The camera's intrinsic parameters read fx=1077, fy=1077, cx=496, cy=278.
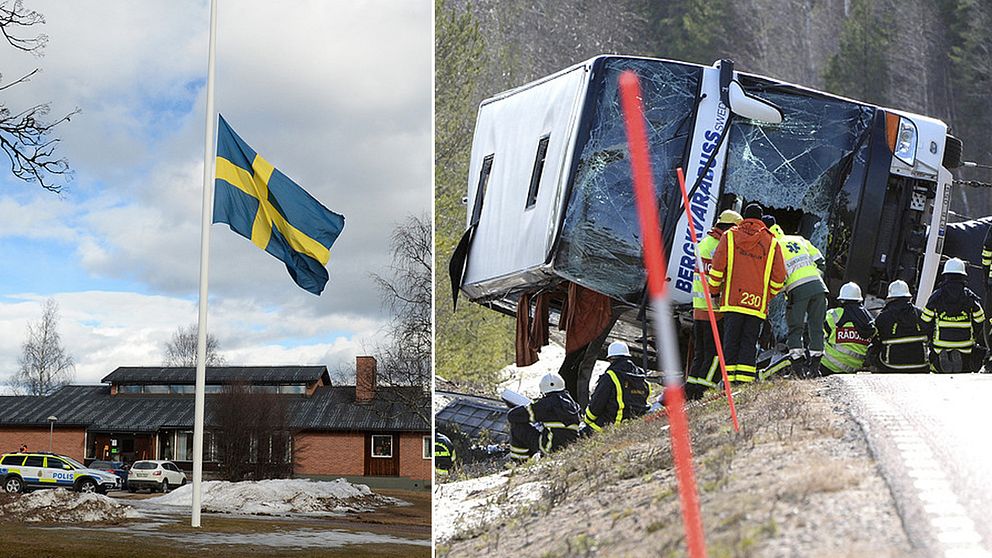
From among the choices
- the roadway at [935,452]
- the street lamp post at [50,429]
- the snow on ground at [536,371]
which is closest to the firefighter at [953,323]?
the roadway at [935,452]

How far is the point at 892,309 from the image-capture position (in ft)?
21.2

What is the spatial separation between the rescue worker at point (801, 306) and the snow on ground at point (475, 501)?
5.16 feet

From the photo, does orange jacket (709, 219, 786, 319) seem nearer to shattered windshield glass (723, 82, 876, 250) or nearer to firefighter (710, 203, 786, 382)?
firefighter (710, 203, 786, 382)

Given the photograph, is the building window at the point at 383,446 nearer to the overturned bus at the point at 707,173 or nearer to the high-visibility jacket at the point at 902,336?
the overturned bus at the point at 707,173

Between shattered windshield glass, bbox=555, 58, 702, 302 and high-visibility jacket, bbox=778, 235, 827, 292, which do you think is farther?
shattered windshield glass, bbox=555, 58, 702, 302

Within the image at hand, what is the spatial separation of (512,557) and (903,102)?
12.2 metres

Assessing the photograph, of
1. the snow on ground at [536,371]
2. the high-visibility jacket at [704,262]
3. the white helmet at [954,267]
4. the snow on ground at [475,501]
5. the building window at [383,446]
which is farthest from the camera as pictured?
the building window at [383,446]

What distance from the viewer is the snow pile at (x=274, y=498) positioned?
12.8m

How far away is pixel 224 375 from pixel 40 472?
6.23m

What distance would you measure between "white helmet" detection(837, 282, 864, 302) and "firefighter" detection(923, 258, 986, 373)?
463 millimetres

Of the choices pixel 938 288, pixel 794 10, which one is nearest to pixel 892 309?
pixel 938 288

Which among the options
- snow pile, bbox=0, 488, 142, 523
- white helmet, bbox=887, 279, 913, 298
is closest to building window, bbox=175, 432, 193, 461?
snow pile, bbox=0, 488, 142, 523

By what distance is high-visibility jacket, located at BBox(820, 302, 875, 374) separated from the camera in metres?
6.41

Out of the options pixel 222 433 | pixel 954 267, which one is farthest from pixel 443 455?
pixel 222 433
